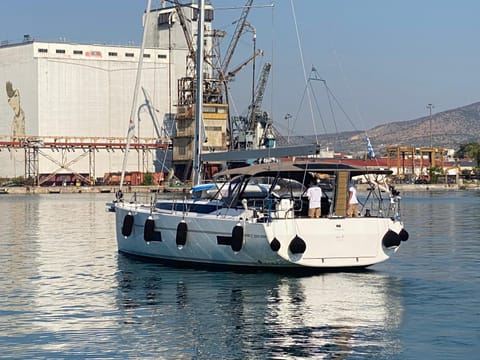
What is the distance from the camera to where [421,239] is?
38.9 m

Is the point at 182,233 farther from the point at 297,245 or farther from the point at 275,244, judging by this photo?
the point at 297,245

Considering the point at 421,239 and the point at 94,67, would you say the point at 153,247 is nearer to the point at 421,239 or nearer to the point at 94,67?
the point at 421,239

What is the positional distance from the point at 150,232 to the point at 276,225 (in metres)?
5.63

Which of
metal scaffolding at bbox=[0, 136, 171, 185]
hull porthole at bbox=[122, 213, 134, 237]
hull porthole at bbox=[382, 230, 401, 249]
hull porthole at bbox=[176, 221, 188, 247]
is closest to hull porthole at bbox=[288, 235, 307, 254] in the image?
hull porthole at bbox=[382, 230, 401, 249]

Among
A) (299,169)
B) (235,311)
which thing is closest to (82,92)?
(299,169)

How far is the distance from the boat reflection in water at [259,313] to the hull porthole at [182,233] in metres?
0.85

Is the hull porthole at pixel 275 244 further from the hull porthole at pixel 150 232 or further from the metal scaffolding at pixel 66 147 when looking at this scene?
the metal scaffolding at pixel 66 147

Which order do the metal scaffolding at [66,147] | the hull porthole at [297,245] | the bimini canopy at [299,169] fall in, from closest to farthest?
1. the hull porthole at [297,245]
2. the bimini canopy at [299,169]
3. the metal scaffolding at [66,147]

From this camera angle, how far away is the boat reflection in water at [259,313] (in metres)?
16.7

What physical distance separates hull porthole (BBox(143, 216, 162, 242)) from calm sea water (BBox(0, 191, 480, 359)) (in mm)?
865

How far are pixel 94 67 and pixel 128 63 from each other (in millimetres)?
5336

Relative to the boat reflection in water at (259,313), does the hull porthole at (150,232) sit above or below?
above

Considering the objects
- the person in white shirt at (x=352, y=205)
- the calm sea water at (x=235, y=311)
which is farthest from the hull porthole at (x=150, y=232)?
the person in white shirt at (x=352, y=205)

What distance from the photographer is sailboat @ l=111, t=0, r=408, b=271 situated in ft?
79.5
